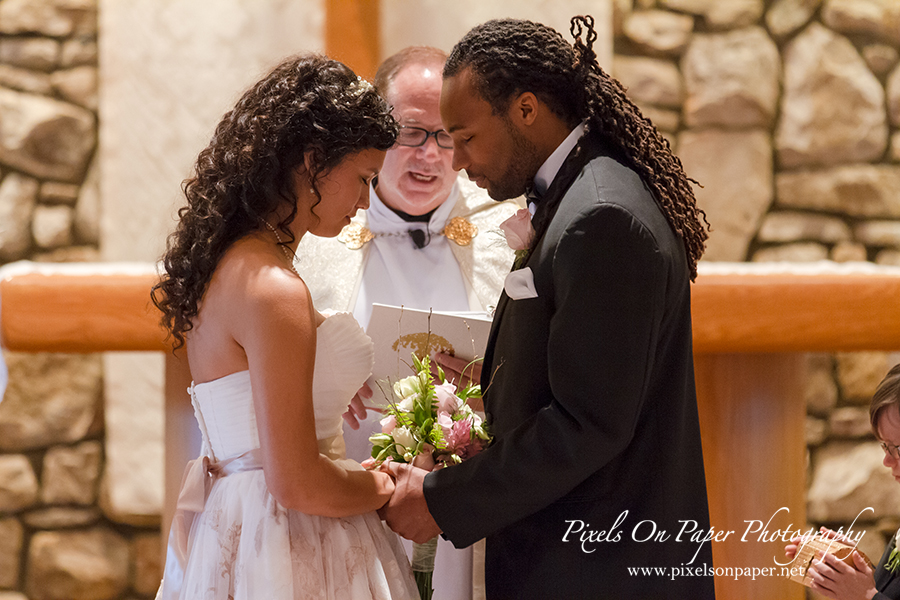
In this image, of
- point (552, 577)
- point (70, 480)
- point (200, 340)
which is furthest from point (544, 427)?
point (70, 480)

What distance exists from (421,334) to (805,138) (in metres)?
2.13

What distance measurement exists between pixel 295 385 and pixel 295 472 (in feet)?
0.56

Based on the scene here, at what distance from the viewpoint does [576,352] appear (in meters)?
1.51

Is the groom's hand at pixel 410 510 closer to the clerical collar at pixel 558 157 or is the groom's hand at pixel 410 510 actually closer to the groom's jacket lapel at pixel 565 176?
the groom's jacket lapel at pixel 565 176

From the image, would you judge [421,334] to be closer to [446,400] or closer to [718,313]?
[446,400]

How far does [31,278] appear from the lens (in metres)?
2.17

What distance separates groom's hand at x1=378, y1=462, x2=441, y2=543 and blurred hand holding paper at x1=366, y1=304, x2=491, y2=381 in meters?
0.43

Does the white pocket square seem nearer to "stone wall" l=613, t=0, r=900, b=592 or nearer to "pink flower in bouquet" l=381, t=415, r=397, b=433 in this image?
"pink flower in bouquet" l=381, t=415, r=397, b=433

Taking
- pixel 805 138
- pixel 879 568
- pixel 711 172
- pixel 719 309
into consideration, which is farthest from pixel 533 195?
pixel 805 138

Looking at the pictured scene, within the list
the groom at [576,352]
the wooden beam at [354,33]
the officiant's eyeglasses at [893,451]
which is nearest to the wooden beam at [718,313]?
the officiant's eyeglasses at [893,451]

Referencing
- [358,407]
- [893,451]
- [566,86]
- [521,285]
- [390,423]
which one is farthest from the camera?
[358,407]

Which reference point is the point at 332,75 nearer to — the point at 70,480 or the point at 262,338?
the point at 262,338

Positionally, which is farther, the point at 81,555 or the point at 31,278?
the point at 81,555

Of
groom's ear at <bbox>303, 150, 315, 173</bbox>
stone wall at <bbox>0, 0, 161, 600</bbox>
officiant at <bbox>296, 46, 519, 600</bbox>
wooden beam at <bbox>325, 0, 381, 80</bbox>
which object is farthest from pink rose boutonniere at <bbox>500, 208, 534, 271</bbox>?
stone wall at <bbox>0, 0, 161, 600</bbox>
